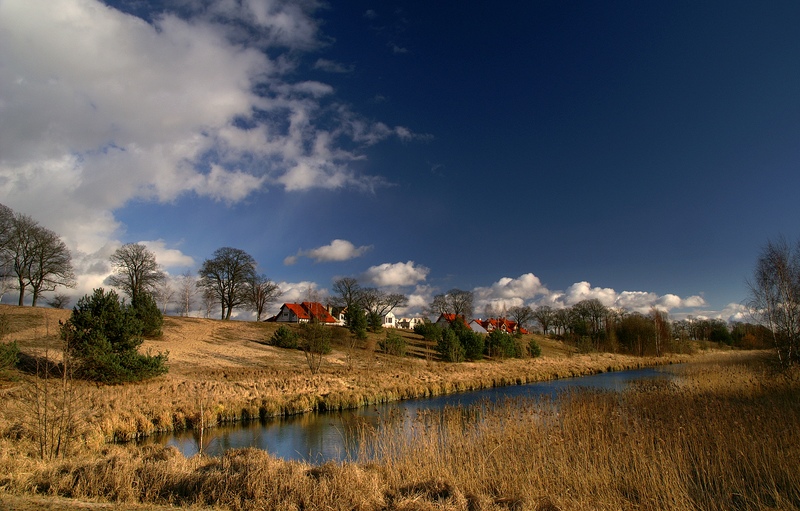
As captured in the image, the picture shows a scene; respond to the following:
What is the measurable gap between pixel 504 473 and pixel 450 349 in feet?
102

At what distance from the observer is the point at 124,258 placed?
1896 inches

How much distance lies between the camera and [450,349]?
124 ft

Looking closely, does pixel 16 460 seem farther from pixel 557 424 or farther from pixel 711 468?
pixel 711 468

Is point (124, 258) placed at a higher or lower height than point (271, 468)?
higher

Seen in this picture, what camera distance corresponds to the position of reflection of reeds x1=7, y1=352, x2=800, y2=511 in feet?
18.8

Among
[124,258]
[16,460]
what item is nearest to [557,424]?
[16,460]

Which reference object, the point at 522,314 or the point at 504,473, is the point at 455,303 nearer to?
the point at 522,314

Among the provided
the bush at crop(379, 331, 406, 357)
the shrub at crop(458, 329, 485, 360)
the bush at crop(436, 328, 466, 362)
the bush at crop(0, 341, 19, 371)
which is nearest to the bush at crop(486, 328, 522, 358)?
the shrub at crop(458, 329, 485, 360)

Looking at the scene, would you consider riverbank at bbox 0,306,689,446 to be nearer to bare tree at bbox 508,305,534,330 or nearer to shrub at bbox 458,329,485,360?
shrub at bbox 458,329,485,360

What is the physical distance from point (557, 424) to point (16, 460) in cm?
1038

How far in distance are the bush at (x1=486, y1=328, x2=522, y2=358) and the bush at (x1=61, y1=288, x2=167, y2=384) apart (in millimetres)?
31862

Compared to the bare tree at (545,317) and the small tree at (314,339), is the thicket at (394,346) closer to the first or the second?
the small tree at (314,339)

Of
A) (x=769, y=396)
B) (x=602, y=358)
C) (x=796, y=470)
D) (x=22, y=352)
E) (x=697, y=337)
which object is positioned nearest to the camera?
(x=796, y=470)

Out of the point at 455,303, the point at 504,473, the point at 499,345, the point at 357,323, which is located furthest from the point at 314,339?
the point at 455,303
